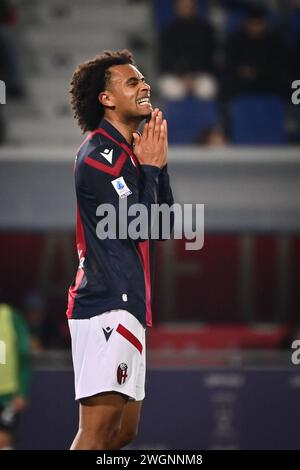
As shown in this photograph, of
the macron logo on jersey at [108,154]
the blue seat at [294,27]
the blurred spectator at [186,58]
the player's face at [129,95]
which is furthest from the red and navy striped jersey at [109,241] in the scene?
the blue seat at [294,27]

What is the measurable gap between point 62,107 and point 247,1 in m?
2.24

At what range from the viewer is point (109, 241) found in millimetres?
4172

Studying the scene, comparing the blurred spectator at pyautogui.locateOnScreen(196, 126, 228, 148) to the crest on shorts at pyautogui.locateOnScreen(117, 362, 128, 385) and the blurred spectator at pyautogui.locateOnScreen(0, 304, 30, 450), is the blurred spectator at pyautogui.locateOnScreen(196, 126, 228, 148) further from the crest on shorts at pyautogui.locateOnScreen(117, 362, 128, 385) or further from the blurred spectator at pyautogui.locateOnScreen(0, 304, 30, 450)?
the crest on shorts at pyautogui.locateOnScreen(117, 362, 128, 385)

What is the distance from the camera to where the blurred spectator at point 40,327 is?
29.6 ft

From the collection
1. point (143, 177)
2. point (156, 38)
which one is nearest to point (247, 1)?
point (156, 38)

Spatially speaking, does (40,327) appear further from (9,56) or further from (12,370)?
(9,56)

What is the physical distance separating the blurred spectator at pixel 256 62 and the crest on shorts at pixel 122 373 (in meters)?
6.00

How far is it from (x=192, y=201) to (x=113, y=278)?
485 centimetres

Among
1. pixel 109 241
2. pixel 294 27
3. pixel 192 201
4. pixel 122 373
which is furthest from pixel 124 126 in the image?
pixel 294 27

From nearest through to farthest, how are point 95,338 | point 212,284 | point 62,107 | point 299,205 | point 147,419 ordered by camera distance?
point 95,338, point 147,419, point 299,205, point 62,107, point 212,284

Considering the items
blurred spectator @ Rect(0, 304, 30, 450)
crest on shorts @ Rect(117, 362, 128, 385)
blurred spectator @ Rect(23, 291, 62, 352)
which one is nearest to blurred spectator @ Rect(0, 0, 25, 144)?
blurred spectator @ Rect(23, 291, 62, 352)

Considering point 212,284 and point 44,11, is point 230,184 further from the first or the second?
point 44,11

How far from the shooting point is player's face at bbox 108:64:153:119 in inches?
170

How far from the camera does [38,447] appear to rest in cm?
800
